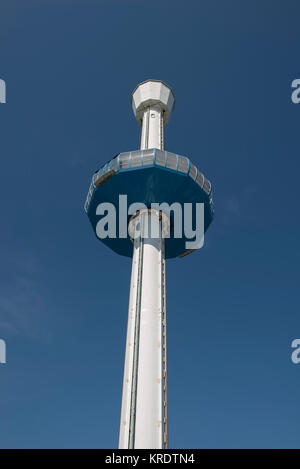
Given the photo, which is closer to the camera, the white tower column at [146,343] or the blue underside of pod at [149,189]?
the white tower column at [146,343]

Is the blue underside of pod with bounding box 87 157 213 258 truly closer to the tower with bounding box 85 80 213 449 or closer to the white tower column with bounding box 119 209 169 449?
the tower with bounding box 85 80 213 449

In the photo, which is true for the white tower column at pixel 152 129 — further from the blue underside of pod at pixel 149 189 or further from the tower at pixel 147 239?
the blue underside of pod at pixel 149 189

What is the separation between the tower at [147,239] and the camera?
24.0 metres

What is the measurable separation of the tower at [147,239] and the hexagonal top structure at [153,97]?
3.57 m

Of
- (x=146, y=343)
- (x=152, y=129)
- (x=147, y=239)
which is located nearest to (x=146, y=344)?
(x=146, y=343)

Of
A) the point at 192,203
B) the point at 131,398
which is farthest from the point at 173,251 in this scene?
the point at 131,398

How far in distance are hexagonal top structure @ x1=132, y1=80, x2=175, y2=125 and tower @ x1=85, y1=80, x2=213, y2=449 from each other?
3.57 metres

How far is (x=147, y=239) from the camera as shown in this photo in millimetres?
32406

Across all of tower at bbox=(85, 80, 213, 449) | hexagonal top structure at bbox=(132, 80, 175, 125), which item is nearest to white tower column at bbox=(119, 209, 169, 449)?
tower at bbox=(85, 80, 213, 449)

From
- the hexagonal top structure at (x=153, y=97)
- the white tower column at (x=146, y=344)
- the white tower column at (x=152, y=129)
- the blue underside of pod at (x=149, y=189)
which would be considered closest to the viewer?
the white tower column at (x=146, y=344)

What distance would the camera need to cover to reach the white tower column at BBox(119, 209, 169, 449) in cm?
2338

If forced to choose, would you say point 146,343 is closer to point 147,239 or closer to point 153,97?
point 147,239

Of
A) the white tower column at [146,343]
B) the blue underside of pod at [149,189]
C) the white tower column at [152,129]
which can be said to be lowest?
the white tower column at [146,343]

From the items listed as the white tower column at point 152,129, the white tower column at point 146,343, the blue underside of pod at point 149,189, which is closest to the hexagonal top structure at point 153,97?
the white tower column at point 152,129
